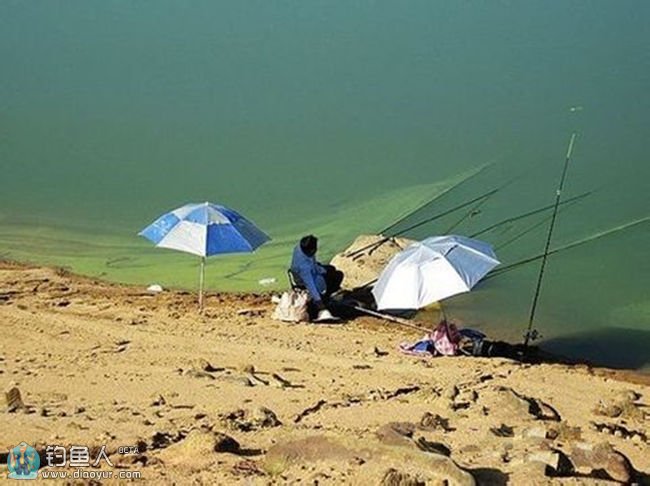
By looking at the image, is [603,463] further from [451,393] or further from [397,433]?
[451,393]

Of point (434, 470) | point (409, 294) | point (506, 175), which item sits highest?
point (506, 175)

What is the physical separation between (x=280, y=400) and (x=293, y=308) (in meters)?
1.87

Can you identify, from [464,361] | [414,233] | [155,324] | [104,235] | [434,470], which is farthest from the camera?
[104,235]

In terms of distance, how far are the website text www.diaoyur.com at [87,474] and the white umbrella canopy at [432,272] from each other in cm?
282

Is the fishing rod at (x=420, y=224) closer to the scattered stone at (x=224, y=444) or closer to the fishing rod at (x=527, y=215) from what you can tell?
the fishing rod at (x=527, y=215)

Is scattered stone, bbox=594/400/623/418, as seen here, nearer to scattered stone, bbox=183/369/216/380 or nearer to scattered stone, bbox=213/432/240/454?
scattered stone, bbox=183/369/216/380

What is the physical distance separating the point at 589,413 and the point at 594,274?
330 centimetres

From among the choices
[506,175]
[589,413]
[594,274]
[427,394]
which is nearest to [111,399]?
[427,394]

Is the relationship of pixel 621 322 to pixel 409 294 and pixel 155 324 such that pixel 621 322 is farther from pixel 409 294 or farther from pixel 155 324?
pixel 155 324

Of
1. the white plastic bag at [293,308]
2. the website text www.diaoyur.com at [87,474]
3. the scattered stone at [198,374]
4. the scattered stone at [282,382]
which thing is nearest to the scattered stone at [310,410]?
the scattered stone at [282,382]

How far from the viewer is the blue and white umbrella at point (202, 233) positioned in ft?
21.9

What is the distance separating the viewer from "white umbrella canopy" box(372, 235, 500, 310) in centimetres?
592

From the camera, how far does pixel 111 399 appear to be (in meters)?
4.88

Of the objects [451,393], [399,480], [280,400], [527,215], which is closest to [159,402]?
[280,400]
